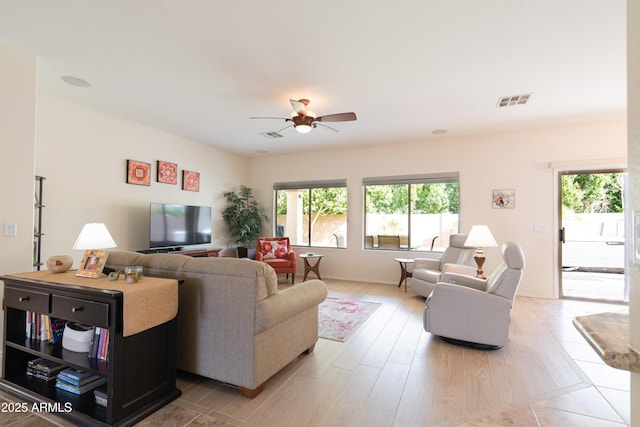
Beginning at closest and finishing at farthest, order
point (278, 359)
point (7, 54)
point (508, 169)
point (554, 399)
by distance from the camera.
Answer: point (554, 399), point (278, 359), point (7, 54), point (508, 169)

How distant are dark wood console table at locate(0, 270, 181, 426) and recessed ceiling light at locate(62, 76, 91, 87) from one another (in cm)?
223

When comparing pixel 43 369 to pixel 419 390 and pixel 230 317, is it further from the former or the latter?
pixel 419 390

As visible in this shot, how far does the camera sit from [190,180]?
553cm

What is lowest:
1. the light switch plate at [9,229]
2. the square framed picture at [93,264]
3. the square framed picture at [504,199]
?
the square framed picture at [93,264]

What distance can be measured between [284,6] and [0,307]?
3325mm

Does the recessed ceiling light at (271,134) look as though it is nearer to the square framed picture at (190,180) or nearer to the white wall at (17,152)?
the square framed picture at (190,180)

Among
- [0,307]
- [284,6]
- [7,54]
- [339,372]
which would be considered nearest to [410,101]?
[284,6]

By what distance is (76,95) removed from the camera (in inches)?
144

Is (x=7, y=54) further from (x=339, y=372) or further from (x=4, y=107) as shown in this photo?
(x=339, y=372)

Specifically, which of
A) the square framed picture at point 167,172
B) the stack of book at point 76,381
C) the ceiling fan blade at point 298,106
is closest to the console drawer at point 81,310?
the stack of book at point 76,381

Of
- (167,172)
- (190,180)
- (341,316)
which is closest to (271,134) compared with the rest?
(190,180)

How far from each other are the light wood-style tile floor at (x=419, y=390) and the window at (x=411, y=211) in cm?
265

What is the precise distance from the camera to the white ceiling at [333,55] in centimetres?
216

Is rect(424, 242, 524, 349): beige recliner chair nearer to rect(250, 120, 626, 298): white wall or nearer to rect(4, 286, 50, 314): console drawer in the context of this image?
rect(250, 120, 626, 298): white wall
